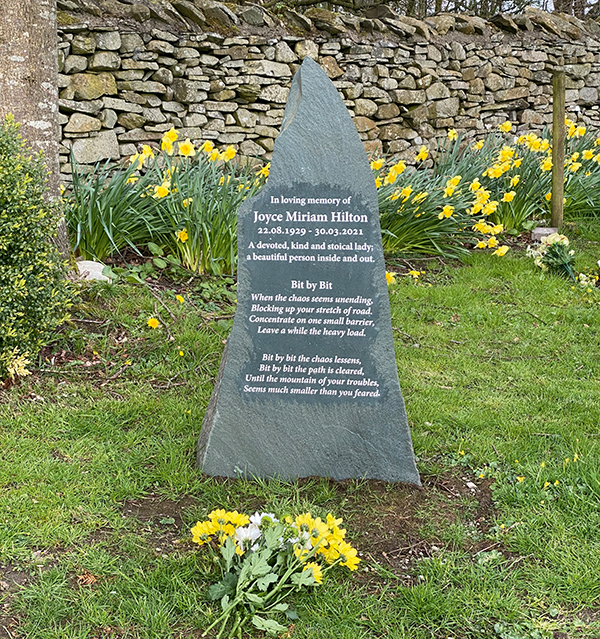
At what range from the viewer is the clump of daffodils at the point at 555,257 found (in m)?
5.56

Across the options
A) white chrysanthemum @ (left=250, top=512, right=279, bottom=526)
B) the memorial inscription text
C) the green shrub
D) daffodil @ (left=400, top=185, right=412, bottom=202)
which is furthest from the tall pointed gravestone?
daffodil @ (left=400, top=185, right=412, bottom=202)

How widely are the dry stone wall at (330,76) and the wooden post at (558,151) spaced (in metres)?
2.04

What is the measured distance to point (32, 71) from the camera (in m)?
3.96

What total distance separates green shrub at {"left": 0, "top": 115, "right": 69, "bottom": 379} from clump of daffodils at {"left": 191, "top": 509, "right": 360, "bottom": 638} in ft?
5.67

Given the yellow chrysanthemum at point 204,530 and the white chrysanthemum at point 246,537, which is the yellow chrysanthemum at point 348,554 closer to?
the white chrysanthemum at point 246,537

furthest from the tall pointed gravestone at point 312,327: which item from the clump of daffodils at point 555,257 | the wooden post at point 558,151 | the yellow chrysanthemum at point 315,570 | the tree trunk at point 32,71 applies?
the wooden post at point 558,151

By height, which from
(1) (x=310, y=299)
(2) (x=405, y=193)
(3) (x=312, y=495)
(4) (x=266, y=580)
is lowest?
(3) (x=312, y=495)

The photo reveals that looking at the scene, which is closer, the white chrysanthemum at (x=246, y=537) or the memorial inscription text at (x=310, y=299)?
the white chrysanthemum at (x=246, y=537)

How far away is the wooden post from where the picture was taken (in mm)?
6449

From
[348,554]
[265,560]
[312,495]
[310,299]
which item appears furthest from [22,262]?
[348,554]

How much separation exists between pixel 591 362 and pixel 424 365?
102cm

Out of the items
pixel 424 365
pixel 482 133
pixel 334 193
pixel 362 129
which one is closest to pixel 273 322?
pixel 334 193

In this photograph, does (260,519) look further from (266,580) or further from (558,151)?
(558,151)

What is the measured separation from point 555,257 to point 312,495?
3783 millimetres
